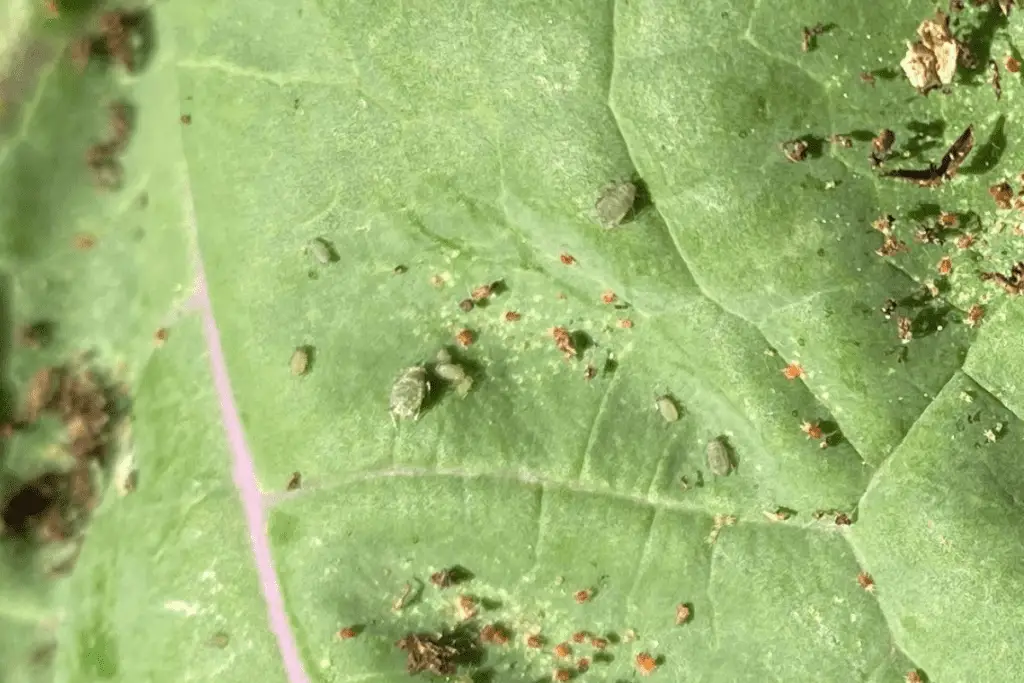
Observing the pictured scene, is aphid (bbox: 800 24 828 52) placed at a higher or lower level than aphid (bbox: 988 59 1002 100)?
higher

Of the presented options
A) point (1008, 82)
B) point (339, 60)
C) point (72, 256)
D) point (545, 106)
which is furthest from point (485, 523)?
point (1008, 82)

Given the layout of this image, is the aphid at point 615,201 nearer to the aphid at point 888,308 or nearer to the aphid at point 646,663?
the aphid at point 888,308

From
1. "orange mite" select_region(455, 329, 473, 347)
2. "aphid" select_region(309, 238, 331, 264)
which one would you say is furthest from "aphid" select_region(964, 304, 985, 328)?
"aphid" select_region(309, 238, 331, 264)

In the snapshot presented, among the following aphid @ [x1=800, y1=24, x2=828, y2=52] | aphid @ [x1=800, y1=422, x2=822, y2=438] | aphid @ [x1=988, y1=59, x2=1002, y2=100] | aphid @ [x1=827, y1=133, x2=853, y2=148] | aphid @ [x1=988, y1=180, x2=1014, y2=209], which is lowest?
aphid @ [x1=800, y1=422, x2=822, y2=438]

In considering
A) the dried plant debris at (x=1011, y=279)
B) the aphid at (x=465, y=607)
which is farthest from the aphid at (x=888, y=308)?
the aphid at (x=465, y=607)

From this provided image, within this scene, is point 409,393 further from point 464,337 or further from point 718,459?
point 718,459

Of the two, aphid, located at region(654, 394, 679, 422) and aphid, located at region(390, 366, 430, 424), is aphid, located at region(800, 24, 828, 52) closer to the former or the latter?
aphid, located at region(654, 394, 679, 422)

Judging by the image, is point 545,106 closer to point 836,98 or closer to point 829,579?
point 836,98
